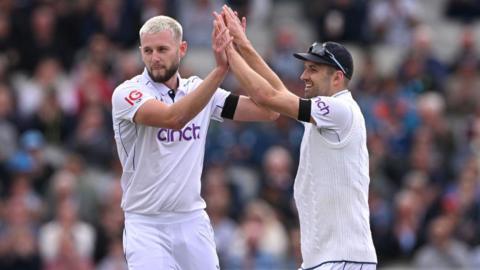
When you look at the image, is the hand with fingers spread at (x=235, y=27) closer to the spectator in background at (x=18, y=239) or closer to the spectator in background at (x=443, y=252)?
the spectator in background at (x=18, y=239)

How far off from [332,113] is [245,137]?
8586 mm

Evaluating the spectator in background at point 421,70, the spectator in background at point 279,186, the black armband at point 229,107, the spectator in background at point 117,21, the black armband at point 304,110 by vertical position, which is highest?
the black armband at point 304,110

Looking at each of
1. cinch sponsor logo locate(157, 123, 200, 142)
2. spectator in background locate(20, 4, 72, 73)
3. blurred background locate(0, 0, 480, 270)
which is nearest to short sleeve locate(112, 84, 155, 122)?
cinch sponsor logo locate(157, 123, 200, 142)

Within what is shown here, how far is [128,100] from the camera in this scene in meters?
10.6

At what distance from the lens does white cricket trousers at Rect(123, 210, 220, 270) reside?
1059cm

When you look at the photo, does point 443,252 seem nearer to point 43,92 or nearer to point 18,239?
point 18,239

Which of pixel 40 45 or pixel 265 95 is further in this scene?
pixel 40 45

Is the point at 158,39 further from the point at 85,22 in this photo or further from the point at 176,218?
the point at 85,22

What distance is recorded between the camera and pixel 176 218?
35.2ft

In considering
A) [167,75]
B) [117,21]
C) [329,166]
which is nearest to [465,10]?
[117,21]

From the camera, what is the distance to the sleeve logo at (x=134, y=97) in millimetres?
10586

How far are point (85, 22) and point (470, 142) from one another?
583cm

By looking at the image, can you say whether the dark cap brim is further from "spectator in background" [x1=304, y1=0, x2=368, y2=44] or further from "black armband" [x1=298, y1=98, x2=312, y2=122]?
"spectator in background" [x1=304, y1=0, x2=368, y2=44]

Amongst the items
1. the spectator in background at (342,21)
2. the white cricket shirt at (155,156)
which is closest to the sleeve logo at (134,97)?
the white cricket shirt at (155,156)
